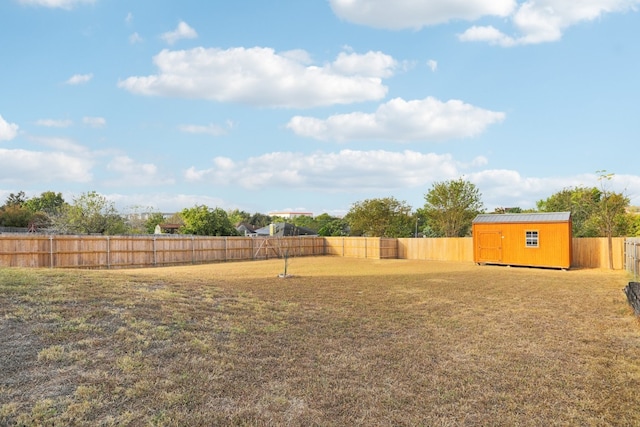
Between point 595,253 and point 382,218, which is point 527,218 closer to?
point 595,253

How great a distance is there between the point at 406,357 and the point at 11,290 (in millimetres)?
5942

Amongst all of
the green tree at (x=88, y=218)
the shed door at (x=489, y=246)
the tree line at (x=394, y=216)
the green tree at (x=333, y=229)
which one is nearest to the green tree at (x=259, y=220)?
the green tree at (x=333, y=229)

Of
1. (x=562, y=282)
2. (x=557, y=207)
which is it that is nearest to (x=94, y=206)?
(x=562, y=282)

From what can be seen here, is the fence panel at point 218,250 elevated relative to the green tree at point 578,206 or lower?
lower

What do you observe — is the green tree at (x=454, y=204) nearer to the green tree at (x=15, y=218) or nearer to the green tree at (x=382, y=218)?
the green tree at (x=382, y=218)

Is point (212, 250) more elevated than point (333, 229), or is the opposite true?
point (333, 229)

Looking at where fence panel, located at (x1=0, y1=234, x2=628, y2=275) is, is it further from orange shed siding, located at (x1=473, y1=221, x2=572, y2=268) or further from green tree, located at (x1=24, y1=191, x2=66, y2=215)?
green tree, located at (x1=24, y1=191, x2=66, y2=215)

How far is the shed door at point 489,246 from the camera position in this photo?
2095cm

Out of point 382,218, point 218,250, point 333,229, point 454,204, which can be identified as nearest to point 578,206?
point 454,204

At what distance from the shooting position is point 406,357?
5.33 meters

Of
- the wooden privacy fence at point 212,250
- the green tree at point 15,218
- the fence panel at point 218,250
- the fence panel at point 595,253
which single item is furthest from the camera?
the green tree at point 15,218

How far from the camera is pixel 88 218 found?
3052 centimetres

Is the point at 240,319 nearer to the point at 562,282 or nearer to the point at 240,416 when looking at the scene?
the point at 240,416

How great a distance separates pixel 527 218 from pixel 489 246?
2.25 meters
